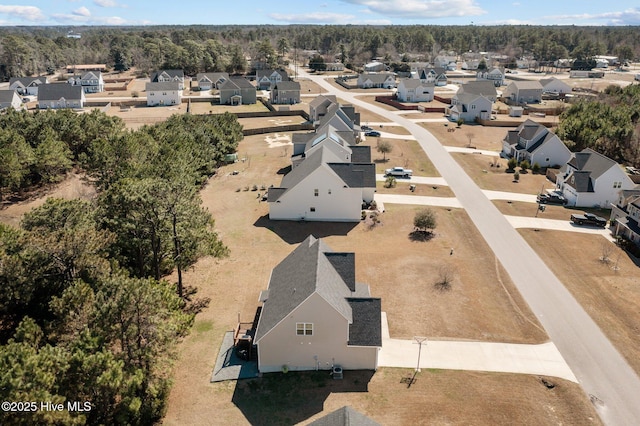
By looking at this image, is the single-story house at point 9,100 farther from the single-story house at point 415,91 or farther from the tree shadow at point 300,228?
the single-story house at point 415,91

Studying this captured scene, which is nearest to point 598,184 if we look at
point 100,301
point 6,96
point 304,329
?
point 304,329

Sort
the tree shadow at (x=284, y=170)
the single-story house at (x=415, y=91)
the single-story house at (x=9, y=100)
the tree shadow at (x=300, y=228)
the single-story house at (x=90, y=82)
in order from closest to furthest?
1. the tree shadow at (x=300, y=228)
2. the tree shadow at (x=284, y=170)
3. the single-story house at (x=9, y=100)
4. the single-story house at (x=415, y=91)
5. the single-story house at (x=90, y=82)

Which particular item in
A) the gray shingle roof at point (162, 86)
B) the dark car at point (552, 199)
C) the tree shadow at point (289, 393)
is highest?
the gray shingle roof at point (162, 86)

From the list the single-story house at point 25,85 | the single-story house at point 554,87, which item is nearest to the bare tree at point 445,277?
the single-story house at point 554,87

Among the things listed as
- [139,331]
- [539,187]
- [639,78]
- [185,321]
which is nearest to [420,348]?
[185,321]

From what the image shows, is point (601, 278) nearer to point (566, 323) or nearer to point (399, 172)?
point (566, 323)

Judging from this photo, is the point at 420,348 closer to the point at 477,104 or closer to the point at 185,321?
the point at 185,321
